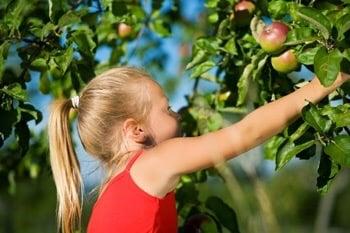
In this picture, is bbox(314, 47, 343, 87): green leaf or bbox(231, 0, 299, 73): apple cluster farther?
bbox(231, 0, 299, 73): apple cluster

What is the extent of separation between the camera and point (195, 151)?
2.14 meters

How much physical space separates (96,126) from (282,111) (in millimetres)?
556

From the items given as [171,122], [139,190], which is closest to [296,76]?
[171,122]

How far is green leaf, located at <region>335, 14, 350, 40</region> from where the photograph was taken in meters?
2.02

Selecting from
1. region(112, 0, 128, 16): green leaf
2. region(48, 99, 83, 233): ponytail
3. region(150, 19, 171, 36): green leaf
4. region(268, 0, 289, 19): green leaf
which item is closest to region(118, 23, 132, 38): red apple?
region(150, 19, 171, 36): green leaf

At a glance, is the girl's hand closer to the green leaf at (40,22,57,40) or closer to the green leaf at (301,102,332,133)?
the green leaf at (301,102,332,133)

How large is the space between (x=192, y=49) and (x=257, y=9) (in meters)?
0.24

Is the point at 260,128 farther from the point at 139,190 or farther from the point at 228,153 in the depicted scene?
the point at 139,190

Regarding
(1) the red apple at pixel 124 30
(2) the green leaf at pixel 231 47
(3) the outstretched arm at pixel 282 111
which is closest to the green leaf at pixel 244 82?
(2) the green leaf at pixel 231 47

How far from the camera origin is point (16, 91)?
2.54 metres

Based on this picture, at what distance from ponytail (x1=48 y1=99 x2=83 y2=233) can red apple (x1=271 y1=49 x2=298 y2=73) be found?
614 millimetres

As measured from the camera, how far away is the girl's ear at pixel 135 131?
234 cm

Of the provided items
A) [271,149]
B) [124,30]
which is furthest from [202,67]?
[124,30]

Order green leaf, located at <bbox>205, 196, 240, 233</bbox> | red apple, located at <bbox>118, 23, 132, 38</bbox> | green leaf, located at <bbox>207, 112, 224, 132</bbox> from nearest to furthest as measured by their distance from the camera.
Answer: green leaf, located at <bbox>205, 196, 240, 233</bbox>
green leaf, located at <bbox>207, 112, 224, 132</bbox>
red apple, located at <bbox>118, 23, 132, 38</bbox>
